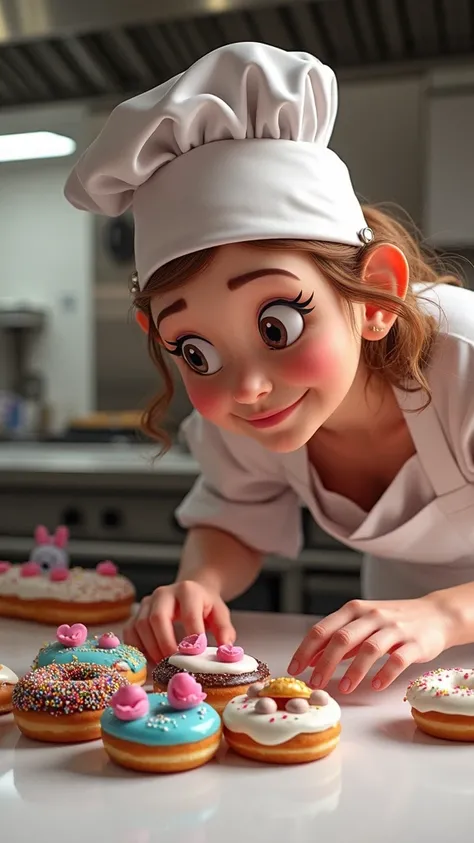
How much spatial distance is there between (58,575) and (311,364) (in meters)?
0.47

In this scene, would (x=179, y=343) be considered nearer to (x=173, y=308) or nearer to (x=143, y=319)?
(x=173, y=308)

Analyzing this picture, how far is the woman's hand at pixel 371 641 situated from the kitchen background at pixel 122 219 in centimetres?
111

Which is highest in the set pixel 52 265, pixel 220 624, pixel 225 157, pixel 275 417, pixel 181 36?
pixel 181 36

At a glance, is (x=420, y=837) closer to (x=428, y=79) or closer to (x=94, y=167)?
(x=94, y=167)

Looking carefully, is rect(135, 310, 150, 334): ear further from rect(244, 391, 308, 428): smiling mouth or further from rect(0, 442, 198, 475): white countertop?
rect(0, 442, 198, 475): white countertop

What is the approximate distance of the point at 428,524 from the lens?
1023 mm

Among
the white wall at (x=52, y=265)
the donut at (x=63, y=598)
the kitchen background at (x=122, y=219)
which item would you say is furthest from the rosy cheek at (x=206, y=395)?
the white wall at (x=52, y=265)

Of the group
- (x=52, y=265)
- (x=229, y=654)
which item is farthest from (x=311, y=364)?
(x=52, y=265)

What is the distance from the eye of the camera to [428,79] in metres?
2.48

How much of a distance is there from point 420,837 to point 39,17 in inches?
79.6

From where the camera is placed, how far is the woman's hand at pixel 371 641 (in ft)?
2.44

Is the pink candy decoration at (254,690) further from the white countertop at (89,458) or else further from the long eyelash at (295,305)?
the white countertop at (89,458)

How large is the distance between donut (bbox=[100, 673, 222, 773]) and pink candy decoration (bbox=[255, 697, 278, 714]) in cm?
3

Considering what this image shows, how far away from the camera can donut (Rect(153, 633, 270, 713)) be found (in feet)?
2.34
